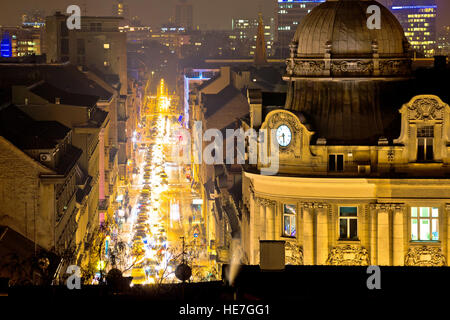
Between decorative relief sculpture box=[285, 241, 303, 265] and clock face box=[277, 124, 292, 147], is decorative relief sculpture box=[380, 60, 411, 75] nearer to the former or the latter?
Answer: clock face box=[277, 124, 292, 147]

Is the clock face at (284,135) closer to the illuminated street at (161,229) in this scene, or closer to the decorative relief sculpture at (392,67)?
the decorative relief sculpture at (392,67)

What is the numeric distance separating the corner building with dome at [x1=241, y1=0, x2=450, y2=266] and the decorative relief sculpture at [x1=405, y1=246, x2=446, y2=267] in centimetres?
5

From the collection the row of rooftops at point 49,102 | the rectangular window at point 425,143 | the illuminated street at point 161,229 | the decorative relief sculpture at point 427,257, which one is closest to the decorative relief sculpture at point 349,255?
the decorative relief sculpture at point 427,257

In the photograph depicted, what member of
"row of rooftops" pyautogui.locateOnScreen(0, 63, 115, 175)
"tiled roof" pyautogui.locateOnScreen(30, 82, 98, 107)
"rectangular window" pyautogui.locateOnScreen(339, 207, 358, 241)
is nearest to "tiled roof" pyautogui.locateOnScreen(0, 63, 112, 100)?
"row of rooftops" pyautogui.locateOnScreen(0, 63, 115, 175)

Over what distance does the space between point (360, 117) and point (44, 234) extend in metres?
28.0

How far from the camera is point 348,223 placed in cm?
6450

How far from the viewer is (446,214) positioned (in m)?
63.9

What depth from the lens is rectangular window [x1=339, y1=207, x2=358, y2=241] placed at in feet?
211

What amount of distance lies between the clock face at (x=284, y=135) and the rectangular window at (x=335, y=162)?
2339 mm

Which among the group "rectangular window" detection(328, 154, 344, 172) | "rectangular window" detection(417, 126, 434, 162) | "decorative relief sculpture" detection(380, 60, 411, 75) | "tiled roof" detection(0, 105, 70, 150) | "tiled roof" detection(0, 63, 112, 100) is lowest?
"rectangular window" detection(328, 154, 344, 172)

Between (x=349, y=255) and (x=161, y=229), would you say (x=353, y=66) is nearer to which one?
(x=349, y=255)

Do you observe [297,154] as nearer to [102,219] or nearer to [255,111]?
[255,111]

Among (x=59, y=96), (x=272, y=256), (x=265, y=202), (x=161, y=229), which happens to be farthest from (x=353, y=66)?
(x=161, y=229)

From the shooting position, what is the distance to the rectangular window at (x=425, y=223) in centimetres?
6406
